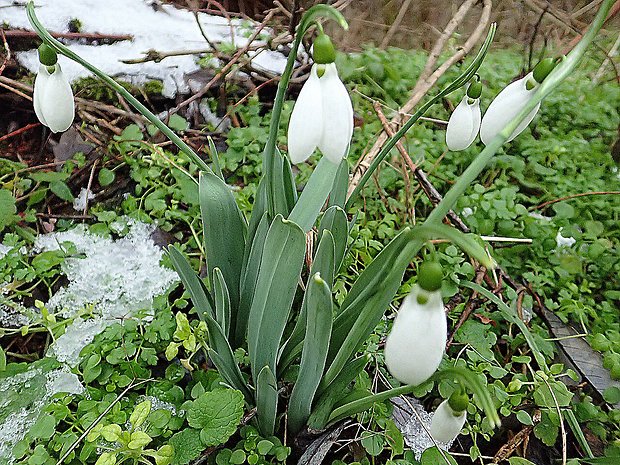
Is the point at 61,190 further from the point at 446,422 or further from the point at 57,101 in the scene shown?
the point at 446,422

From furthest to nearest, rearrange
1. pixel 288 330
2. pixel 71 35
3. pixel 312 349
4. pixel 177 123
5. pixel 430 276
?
pixel 71 35 → pixel 177 123 → pixel 288 330 → pixel 312 349 → pixel 430 276

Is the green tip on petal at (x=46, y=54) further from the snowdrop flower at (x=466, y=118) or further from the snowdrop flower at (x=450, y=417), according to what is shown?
the snowdrop flower at (x=450, y=417)

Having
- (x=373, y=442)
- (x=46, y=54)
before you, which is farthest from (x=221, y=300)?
(x=46, y=54)

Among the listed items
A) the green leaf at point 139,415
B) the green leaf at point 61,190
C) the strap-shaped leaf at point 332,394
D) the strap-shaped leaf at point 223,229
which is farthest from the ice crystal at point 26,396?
the green leaf at point 61,190

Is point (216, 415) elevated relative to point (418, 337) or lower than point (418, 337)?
lower

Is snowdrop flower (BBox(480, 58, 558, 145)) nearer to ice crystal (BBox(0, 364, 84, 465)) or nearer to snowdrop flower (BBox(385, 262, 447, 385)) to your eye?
snowdrop flower (BBox(385, 262, 447, 385))

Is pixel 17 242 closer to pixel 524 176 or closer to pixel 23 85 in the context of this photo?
pixel 23 85

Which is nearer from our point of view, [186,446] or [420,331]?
[420,331]
